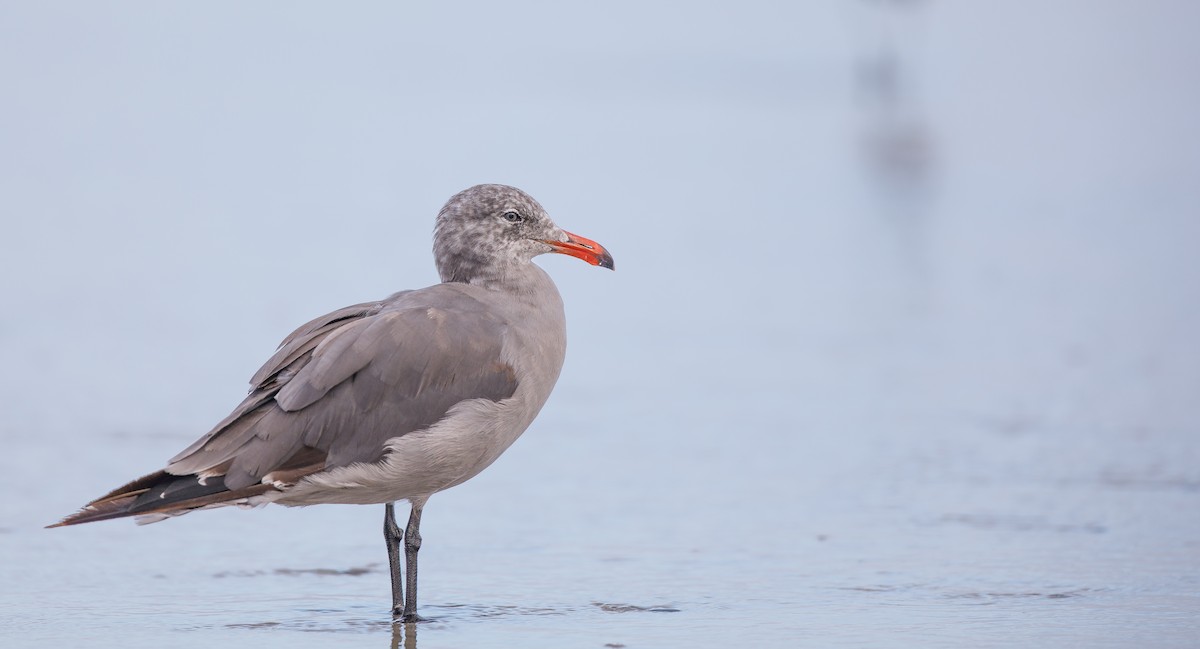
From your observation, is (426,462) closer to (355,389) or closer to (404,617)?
(355,389)

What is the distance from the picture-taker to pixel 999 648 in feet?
16.9

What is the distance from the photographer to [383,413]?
5453 millimetres

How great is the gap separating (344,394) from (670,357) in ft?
15.2

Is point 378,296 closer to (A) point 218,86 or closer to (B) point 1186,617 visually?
(B) point 1186,617

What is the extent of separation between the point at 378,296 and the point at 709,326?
214cm

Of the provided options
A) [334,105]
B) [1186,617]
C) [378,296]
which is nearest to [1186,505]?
[1186,617]

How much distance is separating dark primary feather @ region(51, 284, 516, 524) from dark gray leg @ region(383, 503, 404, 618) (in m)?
0.48

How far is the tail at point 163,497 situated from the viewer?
504 cm

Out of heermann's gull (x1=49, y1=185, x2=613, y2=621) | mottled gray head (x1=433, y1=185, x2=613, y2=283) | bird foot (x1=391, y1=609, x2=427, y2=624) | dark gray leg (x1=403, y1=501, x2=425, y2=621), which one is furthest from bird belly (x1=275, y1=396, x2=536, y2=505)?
mottled gray head (x1=433, y1=185, x2=613, y2=283)

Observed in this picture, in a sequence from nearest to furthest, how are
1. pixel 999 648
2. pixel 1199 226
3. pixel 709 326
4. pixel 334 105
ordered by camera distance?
pixel 999 648, pixel 709 326, pixel 1199 226, pixel 334 105

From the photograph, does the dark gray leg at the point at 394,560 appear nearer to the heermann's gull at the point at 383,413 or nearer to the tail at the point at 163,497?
the heermann's gull at the point at 383,413

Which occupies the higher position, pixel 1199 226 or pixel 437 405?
pixel 1199 226

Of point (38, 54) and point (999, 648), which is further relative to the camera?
point (38, 54)

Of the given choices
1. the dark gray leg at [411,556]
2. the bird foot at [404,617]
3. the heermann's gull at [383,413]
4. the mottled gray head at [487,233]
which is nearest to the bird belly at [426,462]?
the heermann's gull at [383,413]
